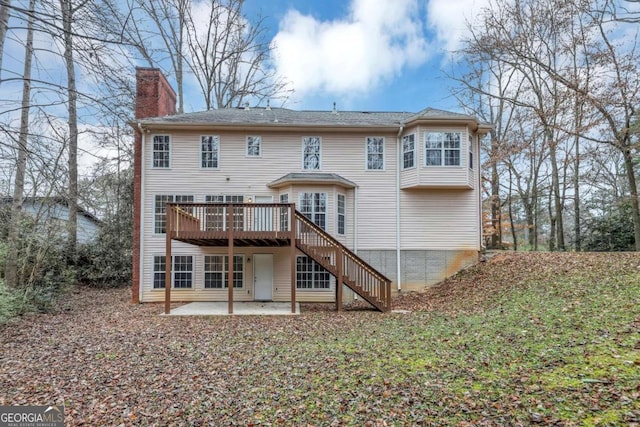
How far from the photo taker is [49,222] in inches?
527

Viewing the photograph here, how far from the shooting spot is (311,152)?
14961 mm

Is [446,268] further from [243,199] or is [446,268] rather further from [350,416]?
[350,416]

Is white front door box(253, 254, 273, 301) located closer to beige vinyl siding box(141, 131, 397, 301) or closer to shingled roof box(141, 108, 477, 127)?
beige vinyl siding box(141, 131, 397, 301)

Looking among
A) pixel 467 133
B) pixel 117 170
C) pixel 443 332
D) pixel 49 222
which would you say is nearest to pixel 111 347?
pixel 443 332

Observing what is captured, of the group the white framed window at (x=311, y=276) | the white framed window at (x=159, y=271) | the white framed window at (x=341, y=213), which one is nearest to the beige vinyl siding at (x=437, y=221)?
the white framed window at (x=341, y=213)

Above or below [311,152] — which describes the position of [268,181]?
below

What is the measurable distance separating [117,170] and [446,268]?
1822 centimetres

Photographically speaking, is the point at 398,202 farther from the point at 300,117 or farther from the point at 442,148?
the point at 300,117

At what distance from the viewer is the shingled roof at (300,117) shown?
1418cm

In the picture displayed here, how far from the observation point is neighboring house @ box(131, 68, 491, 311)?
46.6 ft

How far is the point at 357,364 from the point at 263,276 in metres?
8.95

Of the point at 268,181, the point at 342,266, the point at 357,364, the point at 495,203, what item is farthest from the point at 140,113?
the point at 495,203

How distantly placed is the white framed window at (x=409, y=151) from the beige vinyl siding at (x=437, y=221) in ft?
3.90

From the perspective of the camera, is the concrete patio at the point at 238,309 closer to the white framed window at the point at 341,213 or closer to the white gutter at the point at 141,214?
the white gutter at the point at 141,214
